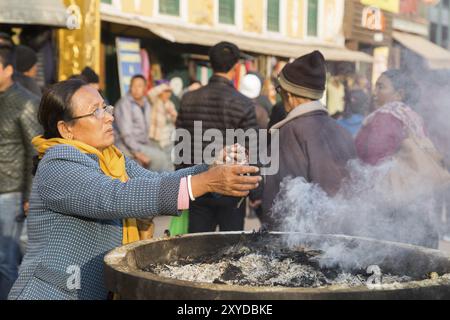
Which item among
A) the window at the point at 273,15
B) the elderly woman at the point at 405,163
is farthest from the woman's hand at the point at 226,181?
the window at the point at 273,15

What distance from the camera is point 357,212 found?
4250 mm

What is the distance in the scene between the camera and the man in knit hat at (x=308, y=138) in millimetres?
4531

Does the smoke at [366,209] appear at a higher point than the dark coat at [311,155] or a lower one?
lower

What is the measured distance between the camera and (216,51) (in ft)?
20.0

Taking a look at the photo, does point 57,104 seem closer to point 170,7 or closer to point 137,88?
point 137,88

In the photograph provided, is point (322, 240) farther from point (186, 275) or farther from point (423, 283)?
point (423, 283)

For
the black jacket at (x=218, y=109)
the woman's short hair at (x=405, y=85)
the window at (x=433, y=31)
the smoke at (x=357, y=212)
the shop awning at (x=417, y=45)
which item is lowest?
the smoke at (x=357, y=212)

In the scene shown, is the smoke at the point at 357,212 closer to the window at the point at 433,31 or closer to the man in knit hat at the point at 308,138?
the man in knit hat at the point at 308,138

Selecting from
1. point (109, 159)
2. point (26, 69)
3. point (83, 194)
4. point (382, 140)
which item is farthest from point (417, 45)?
point (83, 194)

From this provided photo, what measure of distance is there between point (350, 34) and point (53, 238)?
18436 millimetres

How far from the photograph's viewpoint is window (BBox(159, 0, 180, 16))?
15.9m

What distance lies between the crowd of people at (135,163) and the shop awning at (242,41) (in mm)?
5623

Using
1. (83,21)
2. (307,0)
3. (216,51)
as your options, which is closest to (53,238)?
(216,51)

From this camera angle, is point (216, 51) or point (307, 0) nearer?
point (216, 51)
